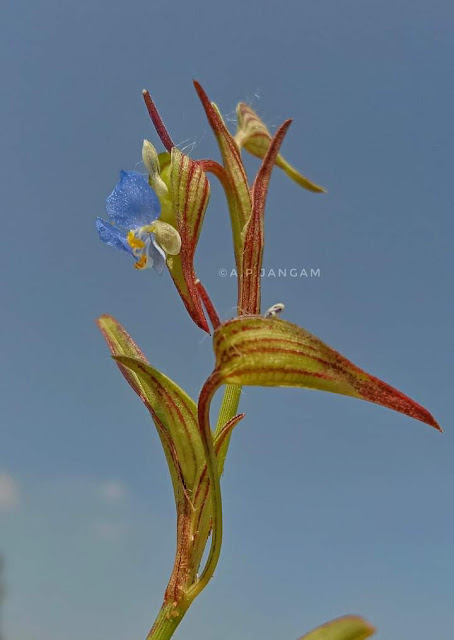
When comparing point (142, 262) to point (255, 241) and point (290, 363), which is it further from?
point (290, 363)

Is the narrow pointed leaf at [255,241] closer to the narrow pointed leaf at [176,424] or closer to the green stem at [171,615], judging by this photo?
the narrow pointed leaf at [176,424]

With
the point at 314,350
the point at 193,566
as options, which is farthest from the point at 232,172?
the point at 193,566

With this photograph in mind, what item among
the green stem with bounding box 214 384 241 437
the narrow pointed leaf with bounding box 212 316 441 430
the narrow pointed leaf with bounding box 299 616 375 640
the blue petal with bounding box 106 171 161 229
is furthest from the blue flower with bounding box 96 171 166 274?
the narrow pointed leaf with bounding box 299 616 375 640

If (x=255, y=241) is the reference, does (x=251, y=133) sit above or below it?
above

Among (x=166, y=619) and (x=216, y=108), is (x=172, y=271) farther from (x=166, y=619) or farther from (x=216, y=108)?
(x=166, y=619)

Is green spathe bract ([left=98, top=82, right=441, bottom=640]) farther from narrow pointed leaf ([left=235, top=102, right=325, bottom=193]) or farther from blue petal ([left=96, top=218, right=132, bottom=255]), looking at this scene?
narrow pointed leaf ([left=235, top=102, right=325, bottom=193])

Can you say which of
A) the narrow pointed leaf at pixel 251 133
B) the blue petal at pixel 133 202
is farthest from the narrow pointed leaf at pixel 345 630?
the narrow pointed leaf at pixel 251 133

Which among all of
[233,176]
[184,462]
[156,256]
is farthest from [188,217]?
[184,462]
